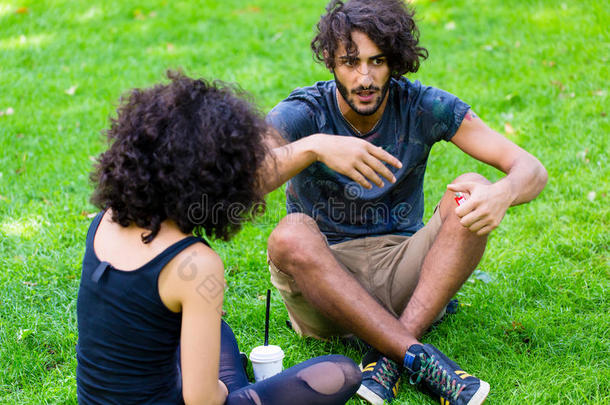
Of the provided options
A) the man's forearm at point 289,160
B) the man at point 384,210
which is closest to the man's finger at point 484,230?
the man at point 384,210

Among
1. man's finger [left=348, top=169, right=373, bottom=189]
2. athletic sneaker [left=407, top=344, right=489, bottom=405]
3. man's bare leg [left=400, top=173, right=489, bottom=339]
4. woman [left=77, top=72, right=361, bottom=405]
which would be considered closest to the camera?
woman [left=77, top=72, right=361, bottom=405]

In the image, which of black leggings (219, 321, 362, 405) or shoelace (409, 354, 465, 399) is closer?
black leggings (219, 321, 362, 405)

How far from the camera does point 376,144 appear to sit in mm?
2998

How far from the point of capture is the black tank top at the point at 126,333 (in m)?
1.84

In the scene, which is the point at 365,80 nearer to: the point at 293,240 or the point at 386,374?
the point at 293,240

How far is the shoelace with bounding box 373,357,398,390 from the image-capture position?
8.32ft

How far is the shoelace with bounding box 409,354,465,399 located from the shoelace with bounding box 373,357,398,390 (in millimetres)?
102

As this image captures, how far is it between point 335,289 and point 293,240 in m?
0.26

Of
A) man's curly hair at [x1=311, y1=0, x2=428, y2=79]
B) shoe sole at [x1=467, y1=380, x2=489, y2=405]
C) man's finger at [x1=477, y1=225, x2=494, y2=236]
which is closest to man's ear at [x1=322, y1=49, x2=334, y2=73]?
man's curly hair at [x1=311, y1=0, x2=428, y2=79]

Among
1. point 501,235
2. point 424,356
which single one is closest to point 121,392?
point 424,356

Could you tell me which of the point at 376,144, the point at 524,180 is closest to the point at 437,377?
the point at 524,180

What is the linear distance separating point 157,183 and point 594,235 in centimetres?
268

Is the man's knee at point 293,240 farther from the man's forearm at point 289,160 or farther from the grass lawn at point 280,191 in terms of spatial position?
the grass lawn at point 280,191

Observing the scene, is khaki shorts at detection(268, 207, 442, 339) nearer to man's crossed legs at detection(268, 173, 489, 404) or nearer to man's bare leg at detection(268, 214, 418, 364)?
man's crossed legs at detection(268, 173, 489, 404)
